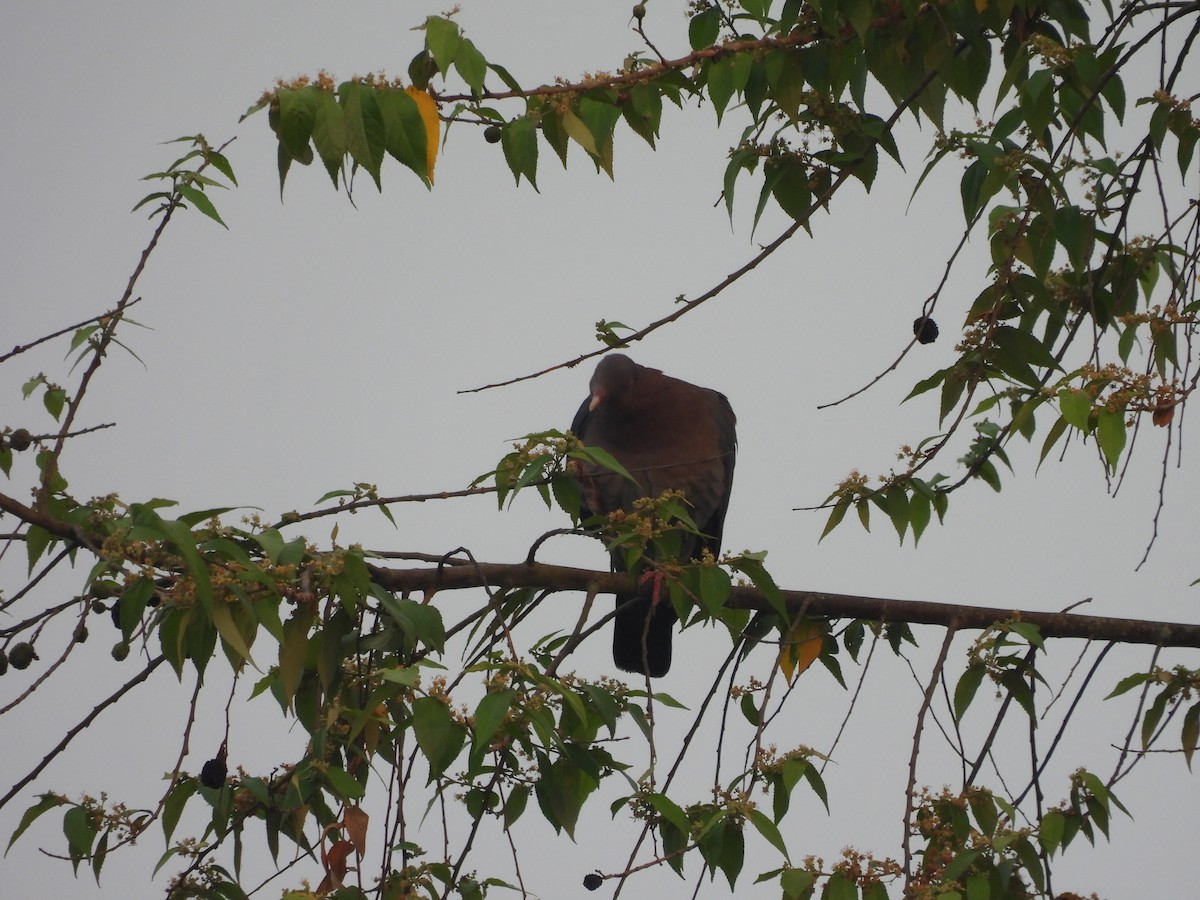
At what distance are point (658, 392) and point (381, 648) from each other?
6.94 feet

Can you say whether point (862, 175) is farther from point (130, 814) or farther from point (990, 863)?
point (130, 814)

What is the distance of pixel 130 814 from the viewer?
5.95 ft

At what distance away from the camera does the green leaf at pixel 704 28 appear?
2.10m

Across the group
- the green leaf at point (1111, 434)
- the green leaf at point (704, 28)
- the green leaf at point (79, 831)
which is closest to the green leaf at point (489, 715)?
the green leaf at point (79, 831)

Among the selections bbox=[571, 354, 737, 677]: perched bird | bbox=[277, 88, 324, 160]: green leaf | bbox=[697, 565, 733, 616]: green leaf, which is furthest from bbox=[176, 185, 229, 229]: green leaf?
bbox=[571, 354, 737, 677]: perched bird

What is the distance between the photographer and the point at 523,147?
5.73ft

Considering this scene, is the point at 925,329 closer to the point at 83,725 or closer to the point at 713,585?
the point at 713,585

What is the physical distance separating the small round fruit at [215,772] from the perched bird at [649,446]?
192cm

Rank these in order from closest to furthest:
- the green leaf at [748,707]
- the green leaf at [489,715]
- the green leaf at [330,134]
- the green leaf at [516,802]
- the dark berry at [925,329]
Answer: the green leaf at [489,715] < the green leaf at [330,134] < the green leaf at [516,802] < the dark berry at [925,329] < the green leaf at [748,707]

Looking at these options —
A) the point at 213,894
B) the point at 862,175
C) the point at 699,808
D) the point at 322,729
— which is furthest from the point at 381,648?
the point at 862,175

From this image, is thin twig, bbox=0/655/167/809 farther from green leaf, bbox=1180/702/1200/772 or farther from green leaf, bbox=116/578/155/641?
green leaf, bbox=1180/702/1200/772

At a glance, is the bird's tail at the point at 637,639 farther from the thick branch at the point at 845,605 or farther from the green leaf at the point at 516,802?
the green leaf at the point at 516,802

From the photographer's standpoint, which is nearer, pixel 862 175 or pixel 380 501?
pixel 380 501

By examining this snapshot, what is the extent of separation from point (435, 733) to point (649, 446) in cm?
228
